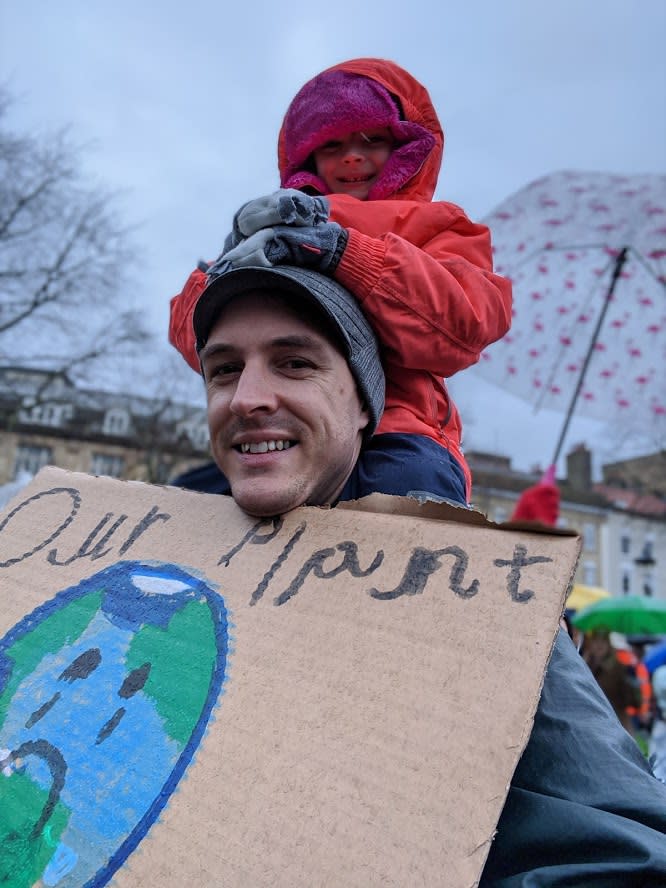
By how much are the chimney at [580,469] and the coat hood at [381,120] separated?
42.8 m

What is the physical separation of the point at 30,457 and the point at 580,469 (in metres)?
31.1

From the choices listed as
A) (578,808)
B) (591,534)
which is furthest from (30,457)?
(578,808)

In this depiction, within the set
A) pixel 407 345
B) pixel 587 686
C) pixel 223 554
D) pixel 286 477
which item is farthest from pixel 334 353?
pixel 587 686

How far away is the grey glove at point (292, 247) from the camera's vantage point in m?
1.44

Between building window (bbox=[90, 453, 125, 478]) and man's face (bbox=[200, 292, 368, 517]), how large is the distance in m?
30.4

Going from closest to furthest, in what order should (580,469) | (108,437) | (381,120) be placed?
(381,120) → (108,437) → (580,469)

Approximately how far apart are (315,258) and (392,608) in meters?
0.76

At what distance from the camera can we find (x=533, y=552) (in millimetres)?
1069

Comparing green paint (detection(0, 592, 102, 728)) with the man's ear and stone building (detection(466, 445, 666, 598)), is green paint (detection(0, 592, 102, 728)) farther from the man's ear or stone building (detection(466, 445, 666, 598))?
stone building (detection(466, 445, 666, 598))

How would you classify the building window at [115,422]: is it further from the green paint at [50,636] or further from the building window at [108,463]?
the green paint at [50,636]

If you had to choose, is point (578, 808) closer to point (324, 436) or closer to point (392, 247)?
point (324, 436)

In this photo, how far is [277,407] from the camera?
4.64 feet

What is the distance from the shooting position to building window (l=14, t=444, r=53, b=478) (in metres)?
30.7

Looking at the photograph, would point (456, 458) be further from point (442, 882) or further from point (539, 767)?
point (442, 882)
